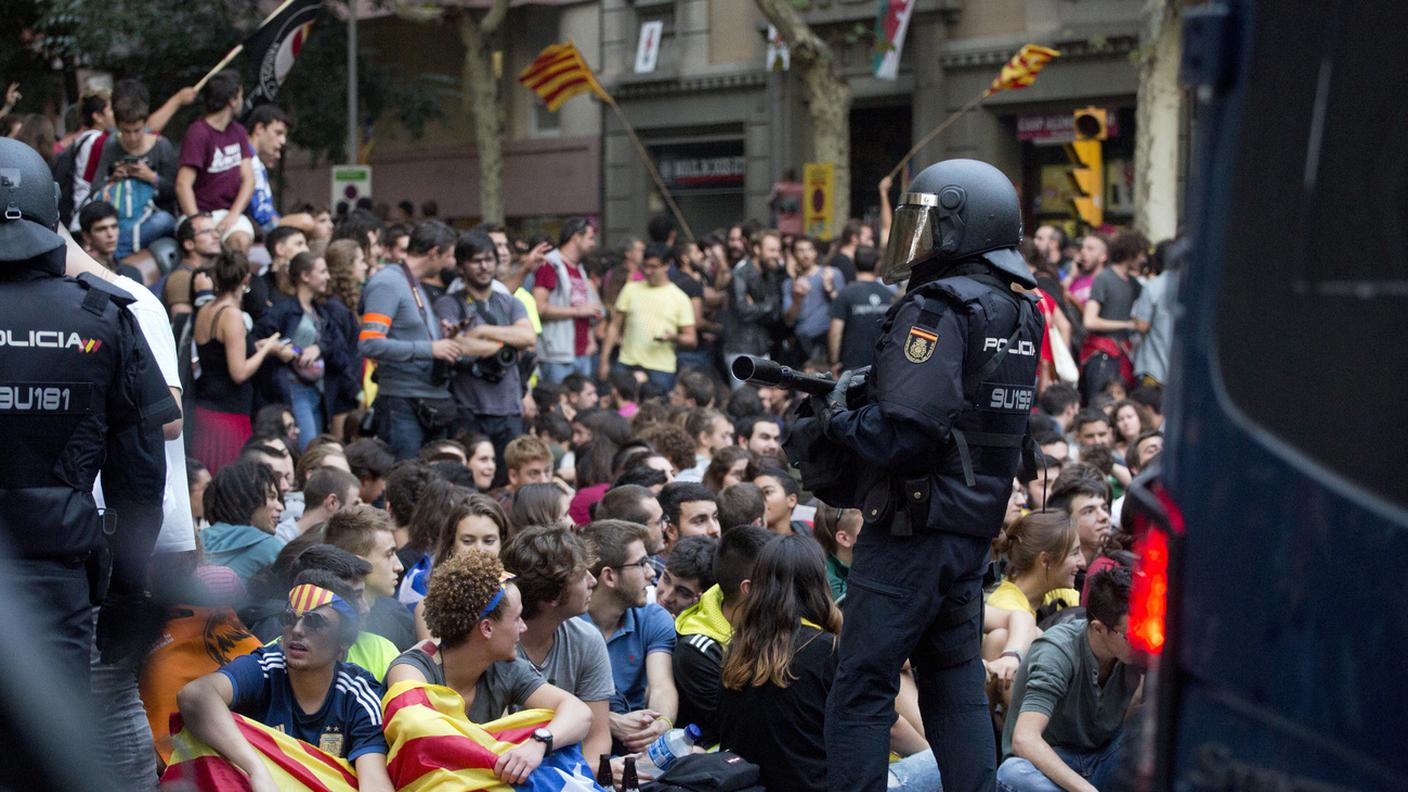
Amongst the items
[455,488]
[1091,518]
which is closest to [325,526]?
[455,488]

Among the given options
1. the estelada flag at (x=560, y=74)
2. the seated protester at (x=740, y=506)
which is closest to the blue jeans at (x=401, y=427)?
the seated protester at (x=740, y=506)

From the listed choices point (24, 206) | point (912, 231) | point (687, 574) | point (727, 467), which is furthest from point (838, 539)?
point (24, 206)

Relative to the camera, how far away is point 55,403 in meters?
4.37

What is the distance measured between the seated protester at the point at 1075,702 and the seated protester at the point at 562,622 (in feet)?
4.34

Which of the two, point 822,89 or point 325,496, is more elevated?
point 822,89

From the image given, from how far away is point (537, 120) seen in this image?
3222cm

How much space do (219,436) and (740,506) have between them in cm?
366

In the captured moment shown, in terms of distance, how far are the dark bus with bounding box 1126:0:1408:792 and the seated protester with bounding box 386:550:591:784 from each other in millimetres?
3107

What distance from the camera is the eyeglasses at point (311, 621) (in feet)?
16.1

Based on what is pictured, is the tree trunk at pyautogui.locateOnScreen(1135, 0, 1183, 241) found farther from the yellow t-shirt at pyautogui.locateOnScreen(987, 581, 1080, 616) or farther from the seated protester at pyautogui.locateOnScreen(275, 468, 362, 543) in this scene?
the seated protester at pyautogui.locateOnScreen(275, 468, 362, 543)

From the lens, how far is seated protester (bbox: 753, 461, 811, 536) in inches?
314

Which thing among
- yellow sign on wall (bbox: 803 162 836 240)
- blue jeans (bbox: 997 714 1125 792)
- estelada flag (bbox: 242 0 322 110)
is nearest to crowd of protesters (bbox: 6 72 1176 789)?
blue jeans (bbox: 997 714 1125 792)

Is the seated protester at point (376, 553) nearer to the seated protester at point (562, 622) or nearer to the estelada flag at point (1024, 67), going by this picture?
the seated protester at point (562, 622)

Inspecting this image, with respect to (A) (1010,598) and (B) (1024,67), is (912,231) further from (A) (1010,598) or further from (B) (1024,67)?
(B) (1024,67)
